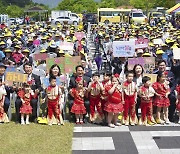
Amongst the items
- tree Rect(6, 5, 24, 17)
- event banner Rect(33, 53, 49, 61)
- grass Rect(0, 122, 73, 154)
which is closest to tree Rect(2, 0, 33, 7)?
tree Rect(6, 5, 24, 17)

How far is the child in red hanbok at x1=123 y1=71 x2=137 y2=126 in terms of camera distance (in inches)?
316

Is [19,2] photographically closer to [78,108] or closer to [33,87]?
[33,87]

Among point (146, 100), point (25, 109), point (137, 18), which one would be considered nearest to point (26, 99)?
point (25, 109)

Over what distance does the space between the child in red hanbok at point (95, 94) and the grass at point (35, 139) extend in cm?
55

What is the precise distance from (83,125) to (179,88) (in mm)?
2071

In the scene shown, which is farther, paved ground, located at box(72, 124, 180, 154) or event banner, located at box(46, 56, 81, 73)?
event banner, located at box(46, 56, 81, 73)

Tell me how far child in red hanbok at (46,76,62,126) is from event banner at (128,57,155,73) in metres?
1.69

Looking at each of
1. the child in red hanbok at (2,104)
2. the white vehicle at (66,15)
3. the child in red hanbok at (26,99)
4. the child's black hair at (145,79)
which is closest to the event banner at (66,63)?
the child in red hanbok at (26,99)

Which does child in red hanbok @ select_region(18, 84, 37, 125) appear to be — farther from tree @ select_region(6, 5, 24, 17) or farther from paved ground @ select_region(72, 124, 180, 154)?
tree @ select_region(6, 5, 24, 17)

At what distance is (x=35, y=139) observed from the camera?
24.1ft

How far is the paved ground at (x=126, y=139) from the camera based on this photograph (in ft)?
22.4

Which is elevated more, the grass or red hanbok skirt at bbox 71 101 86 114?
red hanbok skirt at bbox 71 101 86 114

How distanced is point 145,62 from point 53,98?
87.1 inches

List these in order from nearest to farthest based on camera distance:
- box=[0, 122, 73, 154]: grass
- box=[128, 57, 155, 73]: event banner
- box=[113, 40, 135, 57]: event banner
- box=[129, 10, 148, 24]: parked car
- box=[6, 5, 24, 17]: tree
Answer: box=[0, 122, 73, 154]: grass
box=[128, 57, 155, 73]: event banner
box=[113, 40, 135, 57]: event banner
box=[129, 10, 148, 24]: parked car
box=[6, 5, 24, 17]: tree
